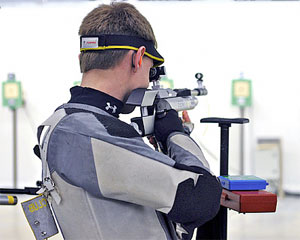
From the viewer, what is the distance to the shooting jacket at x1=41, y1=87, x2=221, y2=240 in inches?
34.7

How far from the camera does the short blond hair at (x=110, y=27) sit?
983mm

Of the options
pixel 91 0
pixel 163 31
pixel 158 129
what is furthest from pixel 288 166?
pixel 158 129

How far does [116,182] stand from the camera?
2.88 ft

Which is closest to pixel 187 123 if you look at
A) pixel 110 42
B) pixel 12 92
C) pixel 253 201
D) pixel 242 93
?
pixel 253 201

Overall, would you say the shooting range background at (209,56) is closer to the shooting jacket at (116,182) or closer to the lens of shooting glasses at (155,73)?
the lens of shooting glasses at (155,73)

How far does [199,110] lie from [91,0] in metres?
1.18

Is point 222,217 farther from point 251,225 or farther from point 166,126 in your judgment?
point 251,225

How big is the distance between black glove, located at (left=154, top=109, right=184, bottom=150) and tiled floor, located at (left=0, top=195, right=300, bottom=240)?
159cm

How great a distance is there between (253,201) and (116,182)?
1.19ft

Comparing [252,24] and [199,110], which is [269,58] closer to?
[252,24]

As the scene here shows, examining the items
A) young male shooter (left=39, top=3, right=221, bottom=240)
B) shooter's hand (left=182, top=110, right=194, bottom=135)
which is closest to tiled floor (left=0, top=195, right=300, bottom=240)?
shooter's hand (left=182, top=110, right=194, bottom=135)

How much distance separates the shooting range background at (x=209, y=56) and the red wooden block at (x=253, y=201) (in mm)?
2555

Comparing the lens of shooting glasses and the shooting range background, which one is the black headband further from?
the shooting range background

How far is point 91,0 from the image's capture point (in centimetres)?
366
